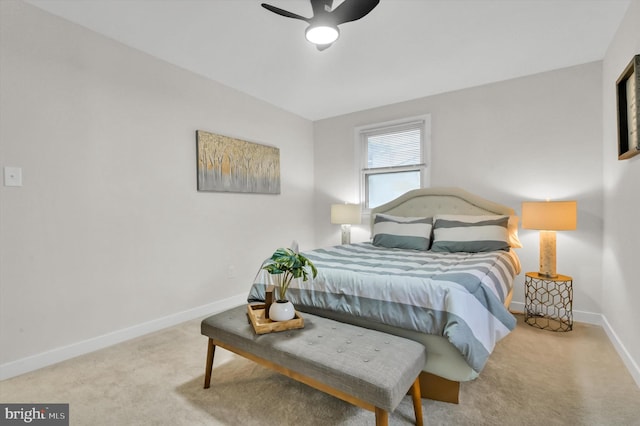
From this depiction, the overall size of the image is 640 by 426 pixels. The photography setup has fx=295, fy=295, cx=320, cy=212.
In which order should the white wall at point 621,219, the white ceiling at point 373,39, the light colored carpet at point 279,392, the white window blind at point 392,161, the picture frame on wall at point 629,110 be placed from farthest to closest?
the white window blind at point 392,161 < the white ceiling at point 373,39 < the white wall at point 621,219 < the picture frame on wall at point 629,110 < the light colored carpet at point 279,392

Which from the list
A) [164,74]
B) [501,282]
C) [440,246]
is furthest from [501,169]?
[164,74]

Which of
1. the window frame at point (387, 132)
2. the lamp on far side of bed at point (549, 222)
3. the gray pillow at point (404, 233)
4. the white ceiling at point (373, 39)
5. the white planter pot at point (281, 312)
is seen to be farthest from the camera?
the window frame at point (387, 132)

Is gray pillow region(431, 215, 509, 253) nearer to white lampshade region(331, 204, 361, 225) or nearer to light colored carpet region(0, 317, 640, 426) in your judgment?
light colored carpet region(0, 317, 640, 426)

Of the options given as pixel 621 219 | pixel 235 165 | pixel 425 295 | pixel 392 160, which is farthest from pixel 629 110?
pixel 235 165

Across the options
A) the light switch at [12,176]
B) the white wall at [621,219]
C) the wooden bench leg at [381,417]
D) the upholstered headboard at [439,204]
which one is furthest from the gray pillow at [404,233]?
the light switch at [12,176]

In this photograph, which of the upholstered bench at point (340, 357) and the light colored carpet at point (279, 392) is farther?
the light colored carpet at point (279, 392)

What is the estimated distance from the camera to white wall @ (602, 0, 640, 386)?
1931 millimetres

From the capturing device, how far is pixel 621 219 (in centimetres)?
224

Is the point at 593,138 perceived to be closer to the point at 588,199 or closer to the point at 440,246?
the point at 588,199

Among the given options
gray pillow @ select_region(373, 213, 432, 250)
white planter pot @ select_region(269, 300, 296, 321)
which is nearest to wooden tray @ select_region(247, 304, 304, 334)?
white planter pot @ select_region(269, 300, 296, 321)

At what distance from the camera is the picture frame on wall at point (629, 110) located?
179 cm

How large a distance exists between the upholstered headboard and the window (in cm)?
20

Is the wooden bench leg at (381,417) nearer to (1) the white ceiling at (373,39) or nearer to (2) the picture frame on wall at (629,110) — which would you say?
(2) the picture frame on wall at (629,110)

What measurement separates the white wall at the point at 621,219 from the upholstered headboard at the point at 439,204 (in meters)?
0.83
